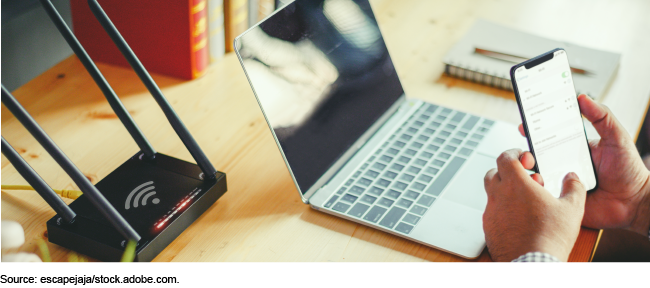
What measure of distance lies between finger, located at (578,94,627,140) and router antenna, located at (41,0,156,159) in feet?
1.96

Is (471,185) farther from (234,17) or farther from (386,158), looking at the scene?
(234,17)

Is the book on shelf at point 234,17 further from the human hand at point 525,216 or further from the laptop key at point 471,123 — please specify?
the human hand at point 525,216

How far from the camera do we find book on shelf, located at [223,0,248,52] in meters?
1.02

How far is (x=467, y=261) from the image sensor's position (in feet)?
2.11

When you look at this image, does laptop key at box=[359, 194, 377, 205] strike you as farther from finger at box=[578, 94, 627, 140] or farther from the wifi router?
finger at box=[578, 94, 627, 140]

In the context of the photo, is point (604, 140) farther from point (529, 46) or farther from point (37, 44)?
point (37, 44)

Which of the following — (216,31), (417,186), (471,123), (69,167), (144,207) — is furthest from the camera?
(216,31)

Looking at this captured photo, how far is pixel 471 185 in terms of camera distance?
0.76 m

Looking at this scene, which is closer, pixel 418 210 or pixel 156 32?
pixel 418 210

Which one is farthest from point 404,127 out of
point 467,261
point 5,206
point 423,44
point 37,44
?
point 37,44

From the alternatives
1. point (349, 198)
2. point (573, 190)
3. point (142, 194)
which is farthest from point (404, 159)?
point (142, 194)

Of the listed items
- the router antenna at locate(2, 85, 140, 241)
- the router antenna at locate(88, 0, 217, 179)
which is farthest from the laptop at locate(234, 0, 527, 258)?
the router antenna at locate(2, 85, 140, 241)

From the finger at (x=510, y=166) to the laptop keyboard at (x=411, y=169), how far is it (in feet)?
0.34

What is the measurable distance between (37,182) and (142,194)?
128mm
